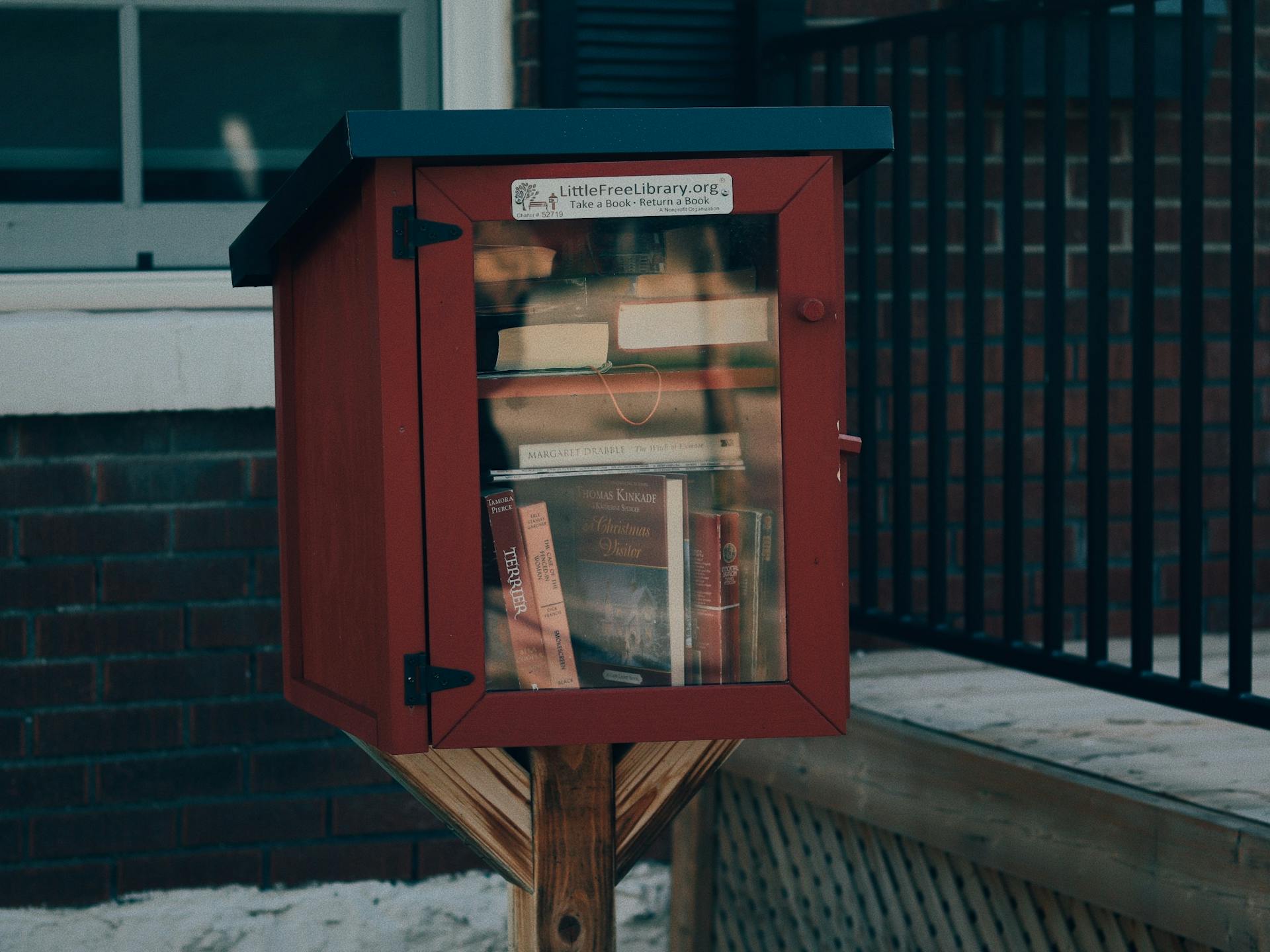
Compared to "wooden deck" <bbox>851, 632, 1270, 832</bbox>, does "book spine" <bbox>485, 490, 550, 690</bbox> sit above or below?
above

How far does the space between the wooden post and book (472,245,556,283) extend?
616 millimetres

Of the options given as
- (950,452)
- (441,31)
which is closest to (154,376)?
(441,31)

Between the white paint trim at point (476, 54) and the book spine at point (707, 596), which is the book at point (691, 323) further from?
the white paint trim at point (476, 54)

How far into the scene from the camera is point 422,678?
1.50 meters

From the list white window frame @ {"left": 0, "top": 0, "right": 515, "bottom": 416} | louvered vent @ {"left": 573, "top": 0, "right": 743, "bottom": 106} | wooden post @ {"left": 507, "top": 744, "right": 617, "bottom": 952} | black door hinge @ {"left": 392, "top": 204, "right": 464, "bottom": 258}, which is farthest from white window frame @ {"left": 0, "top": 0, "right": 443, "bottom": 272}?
wooden post @ {"left": 507, "top": 744, "right": 617, "bottom": 952}

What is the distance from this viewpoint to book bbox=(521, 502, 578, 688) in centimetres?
160

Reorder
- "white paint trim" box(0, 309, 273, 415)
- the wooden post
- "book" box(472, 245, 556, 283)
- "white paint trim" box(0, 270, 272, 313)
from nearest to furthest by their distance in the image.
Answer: "book" box(472, 245, 556, 283)
the wooden post
"white paint trim" box(0, 309, 273, 415)
"white paint trim" box(0, 270, 272, 313)

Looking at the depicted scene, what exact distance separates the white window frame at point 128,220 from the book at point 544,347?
1.51m

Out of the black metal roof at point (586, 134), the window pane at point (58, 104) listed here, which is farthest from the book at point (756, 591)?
the window pane at point (58, 104)

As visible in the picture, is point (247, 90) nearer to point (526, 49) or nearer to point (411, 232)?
point (526, 49)

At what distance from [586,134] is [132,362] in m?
1.55

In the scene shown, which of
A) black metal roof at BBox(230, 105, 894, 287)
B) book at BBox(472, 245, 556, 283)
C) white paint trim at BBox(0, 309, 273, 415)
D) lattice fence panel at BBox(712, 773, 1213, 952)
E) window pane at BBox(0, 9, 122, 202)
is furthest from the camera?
window pane at BBox(0, 9, 122, 202)

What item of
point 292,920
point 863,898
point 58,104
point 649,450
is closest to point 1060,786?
point 863,898

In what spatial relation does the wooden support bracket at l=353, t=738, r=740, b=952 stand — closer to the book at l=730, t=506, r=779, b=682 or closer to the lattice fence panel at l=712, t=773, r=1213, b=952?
the book at l=730, t=506, r=779, b=682
